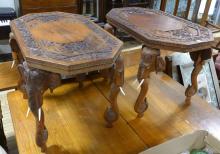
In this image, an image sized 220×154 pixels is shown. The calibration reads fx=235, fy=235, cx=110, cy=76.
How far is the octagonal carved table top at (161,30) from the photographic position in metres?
0.86

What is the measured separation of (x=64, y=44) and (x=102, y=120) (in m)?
0.42

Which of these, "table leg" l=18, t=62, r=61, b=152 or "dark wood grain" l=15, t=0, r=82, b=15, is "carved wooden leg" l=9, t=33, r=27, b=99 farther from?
"dark wood grain" l=15, t=0, r=82, b=15

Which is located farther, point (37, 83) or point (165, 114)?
point (165, 114)

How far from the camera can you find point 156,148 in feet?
2.36

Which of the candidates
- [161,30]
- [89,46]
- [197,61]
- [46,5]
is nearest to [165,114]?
[197,61]

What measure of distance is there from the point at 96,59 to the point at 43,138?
1.09 ft

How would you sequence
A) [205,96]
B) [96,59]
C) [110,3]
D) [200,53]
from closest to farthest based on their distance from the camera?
[96,59]
[200,53]
[205,96]
[110,3]

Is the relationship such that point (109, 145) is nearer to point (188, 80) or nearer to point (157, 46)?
point (157, 46)

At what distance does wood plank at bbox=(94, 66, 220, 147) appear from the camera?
102 centimetres

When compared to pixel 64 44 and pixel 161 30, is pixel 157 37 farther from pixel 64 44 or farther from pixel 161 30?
pixel 64 44

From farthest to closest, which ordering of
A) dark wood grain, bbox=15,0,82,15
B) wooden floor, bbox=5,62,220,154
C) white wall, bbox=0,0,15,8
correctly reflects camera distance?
white wall, bbox=0,0,15,8
dark wood grain, bbox=15,0,82,15
wooden floor, bbox=5,62,220,154

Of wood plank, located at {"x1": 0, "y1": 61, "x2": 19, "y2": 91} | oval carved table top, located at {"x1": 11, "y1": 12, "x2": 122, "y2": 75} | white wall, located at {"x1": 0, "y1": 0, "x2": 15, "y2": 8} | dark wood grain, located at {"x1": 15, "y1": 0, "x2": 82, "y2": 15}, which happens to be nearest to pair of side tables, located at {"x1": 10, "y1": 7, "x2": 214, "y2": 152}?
oval carved table top, located at {"x1": 11, "y1": 12, "x2": 122, "y2": 75}

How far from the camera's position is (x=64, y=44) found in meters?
0.79

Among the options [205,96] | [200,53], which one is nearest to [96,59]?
[200,53]
